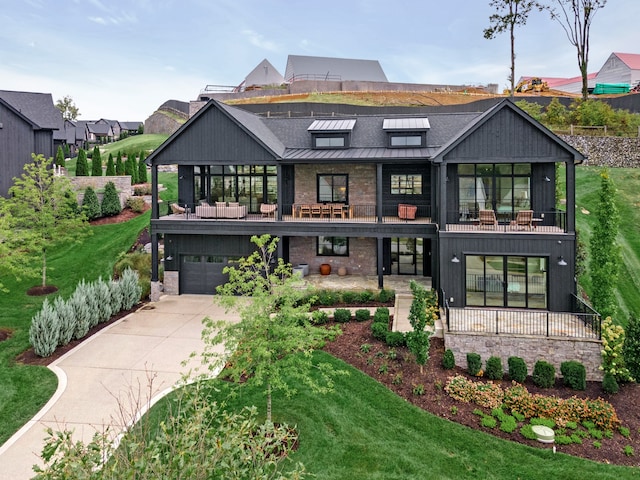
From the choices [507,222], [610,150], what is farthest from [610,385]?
[610,150]

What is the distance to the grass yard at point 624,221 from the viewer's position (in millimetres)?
18312

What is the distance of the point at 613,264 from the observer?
1366cm

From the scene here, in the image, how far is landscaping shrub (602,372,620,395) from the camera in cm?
1173

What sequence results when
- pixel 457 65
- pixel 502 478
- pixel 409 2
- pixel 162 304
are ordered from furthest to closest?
pixel 457 65
pixel 409 2
pixel 162 304
pixel 502 478

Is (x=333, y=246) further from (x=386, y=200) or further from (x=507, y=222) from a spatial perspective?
(x=507, y=222)

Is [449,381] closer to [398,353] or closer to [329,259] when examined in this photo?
[398,353]

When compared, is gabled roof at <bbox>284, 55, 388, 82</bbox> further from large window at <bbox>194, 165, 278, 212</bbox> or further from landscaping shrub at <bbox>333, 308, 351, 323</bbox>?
landscaping shrub at <bbox>333, 308, 351, 323</bbox>

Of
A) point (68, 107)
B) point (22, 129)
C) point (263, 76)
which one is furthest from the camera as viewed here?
point (68, 107)

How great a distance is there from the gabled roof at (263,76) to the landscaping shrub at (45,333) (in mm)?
57248

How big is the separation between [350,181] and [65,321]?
43.7 ft

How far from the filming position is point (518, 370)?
1216 centimetres

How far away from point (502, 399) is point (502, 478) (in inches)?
120

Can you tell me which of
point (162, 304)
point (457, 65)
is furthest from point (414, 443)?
point (457, 65)

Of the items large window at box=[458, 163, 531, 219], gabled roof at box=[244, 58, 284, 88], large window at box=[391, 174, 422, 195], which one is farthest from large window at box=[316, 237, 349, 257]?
gabled roof at box=[244, 58, 284, 88]
